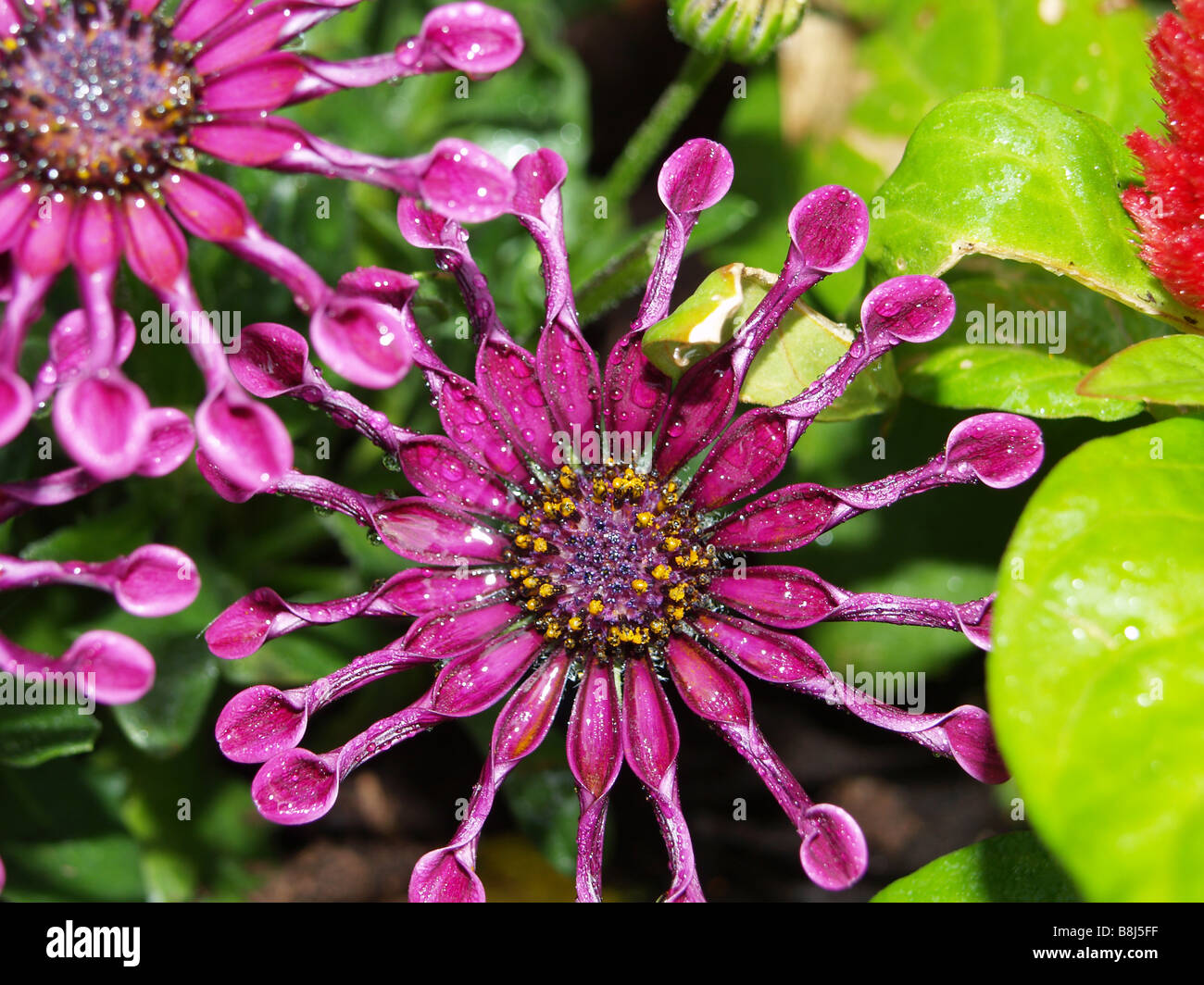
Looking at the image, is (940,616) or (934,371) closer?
(940,616)

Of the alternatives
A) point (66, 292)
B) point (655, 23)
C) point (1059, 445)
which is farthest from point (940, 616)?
point (655, 23)

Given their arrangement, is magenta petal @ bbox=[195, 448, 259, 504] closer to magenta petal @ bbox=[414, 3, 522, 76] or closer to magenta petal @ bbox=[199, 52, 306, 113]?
magenta petal @ bbox=[199, 52, 306, 113]

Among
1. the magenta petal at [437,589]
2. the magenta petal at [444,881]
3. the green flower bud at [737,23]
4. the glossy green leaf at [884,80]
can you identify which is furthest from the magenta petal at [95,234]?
the glossy green leaf at [884,80]

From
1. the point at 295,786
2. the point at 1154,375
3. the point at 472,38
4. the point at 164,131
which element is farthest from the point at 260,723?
the point at 1154,375

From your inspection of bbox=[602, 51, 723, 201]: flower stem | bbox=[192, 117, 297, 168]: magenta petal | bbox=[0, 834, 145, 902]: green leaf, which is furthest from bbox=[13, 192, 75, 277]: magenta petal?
bbox=[0, 834, 145, 902]: green leaf

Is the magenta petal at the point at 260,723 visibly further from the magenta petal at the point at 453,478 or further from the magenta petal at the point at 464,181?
the magenta petal at the point at 464,181

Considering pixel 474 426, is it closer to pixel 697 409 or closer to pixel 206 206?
pixel 697 409
